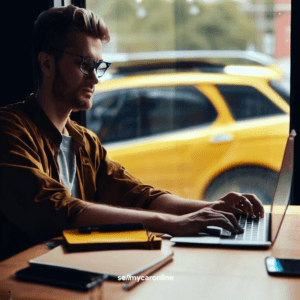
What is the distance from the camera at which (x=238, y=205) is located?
1.44 m

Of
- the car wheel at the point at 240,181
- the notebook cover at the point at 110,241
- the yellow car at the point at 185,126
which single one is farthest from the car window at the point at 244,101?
the notebook cover at the point at 110,241

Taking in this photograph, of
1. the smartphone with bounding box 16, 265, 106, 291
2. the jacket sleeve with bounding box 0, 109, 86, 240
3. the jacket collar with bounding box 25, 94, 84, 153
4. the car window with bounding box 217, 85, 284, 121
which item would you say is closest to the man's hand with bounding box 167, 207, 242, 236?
the jacket sleeve with bounding box 0, 109, 86, 240

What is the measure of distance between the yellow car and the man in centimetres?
161

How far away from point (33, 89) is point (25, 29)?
0.26 meters

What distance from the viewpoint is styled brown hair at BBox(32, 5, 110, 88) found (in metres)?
1.61

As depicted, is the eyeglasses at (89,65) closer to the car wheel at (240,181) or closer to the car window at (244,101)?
the car wheel at (240,181)

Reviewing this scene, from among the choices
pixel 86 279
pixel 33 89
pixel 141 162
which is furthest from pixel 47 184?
pixel 141 162

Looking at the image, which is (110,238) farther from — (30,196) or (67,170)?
(67,170)

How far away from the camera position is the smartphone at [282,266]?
902 millimetres

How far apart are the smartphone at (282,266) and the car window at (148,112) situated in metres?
2.40

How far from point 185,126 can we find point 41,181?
220cm

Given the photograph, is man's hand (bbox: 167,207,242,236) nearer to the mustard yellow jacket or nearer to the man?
the man

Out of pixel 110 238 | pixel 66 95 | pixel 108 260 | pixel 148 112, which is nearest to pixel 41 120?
pixel 66 95

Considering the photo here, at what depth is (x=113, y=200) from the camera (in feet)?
5.51
